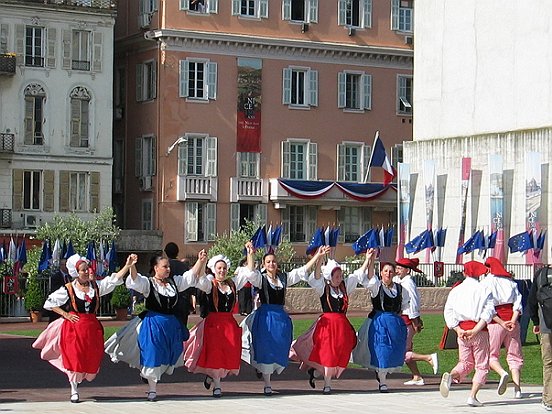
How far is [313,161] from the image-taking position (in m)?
68.1

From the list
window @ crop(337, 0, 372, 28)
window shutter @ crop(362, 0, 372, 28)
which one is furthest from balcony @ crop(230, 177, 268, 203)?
window shutter @ crop(362, 0, 372, 28)

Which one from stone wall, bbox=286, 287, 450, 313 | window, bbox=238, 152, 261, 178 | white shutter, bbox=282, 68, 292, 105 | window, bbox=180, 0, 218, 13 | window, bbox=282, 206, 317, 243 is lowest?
stone wall, bbox=286, 287, 450, 313

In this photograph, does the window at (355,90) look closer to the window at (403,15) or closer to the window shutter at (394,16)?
the window shutter at (394,16)

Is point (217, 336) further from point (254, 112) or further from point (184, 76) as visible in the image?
point (254, 112)

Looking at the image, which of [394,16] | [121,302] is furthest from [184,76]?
[121,302]

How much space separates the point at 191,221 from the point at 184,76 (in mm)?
6490

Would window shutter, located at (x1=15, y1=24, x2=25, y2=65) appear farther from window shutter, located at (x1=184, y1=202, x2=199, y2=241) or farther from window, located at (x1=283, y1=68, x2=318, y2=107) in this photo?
window, located at (x1=283, y1=68, x2=318, y2=107)

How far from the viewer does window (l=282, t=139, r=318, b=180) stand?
67500mm

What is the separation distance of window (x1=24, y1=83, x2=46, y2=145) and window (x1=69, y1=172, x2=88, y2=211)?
221 centimetres

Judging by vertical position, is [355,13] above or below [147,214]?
above

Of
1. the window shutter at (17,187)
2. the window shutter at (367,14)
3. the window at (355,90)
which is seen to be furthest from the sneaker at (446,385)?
the window shutter at (367,14)

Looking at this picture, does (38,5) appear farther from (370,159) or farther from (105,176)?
(370,159)

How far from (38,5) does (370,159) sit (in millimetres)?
16513

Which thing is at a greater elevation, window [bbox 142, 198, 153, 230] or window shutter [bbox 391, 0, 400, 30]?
window shutter [bbox 391, 0, 400, 30]
